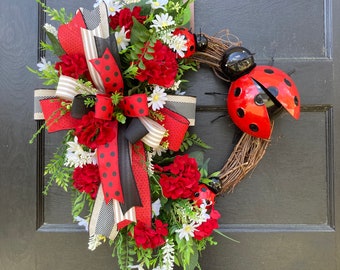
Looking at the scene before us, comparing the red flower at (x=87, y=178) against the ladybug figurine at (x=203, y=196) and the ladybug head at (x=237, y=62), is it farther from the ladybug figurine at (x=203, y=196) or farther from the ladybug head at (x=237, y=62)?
the ladybug head at (x=237, y=62)

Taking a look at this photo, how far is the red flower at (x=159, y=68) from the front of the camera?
0.68 m

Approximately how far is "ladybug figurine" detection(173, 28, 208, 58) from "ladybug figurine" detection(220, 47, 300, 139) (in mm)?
61

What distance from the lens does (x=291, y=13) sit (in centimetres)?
91

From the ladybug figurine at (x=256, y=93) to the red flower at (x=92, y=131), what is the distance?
0.32 metres

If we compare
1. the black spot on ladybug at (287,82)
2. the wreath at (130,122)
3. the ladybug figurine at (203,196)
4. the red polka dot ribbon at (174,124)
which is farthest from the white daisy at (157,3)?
the ladybug figurine at (203,196)

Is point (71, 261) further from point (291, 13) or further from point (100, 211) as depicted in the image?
point (291, 13)

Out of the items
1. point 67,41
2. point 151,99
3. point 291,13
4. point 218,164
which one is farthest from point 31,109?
point 291,13

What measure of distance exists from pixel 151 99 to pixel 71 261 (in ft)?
1.76

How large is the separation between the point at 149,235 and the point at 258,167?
380 mm

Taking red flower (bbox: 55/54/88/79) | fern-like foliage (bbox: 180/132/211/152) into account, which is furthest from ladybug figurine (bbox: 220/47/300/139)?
red flower (bbox: 55/54/88/79)

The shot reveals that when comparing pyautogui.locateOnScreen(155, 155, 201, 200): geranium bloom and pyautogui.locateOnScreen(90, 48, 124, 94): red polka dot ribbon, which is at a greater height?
pyautogui.locateOnScreen(90, 48, 124, 94): red polka dot ribbon

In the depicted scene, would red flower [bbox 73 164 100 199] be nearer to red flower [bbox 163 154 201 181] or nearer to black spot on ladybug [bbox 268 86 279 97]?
red flower [bbox 163 154 201 181]

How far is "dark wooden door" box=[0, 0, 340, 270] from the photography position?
90 cm

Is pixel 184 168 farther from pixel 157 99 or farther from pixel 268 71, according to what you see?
pixel 268 71
